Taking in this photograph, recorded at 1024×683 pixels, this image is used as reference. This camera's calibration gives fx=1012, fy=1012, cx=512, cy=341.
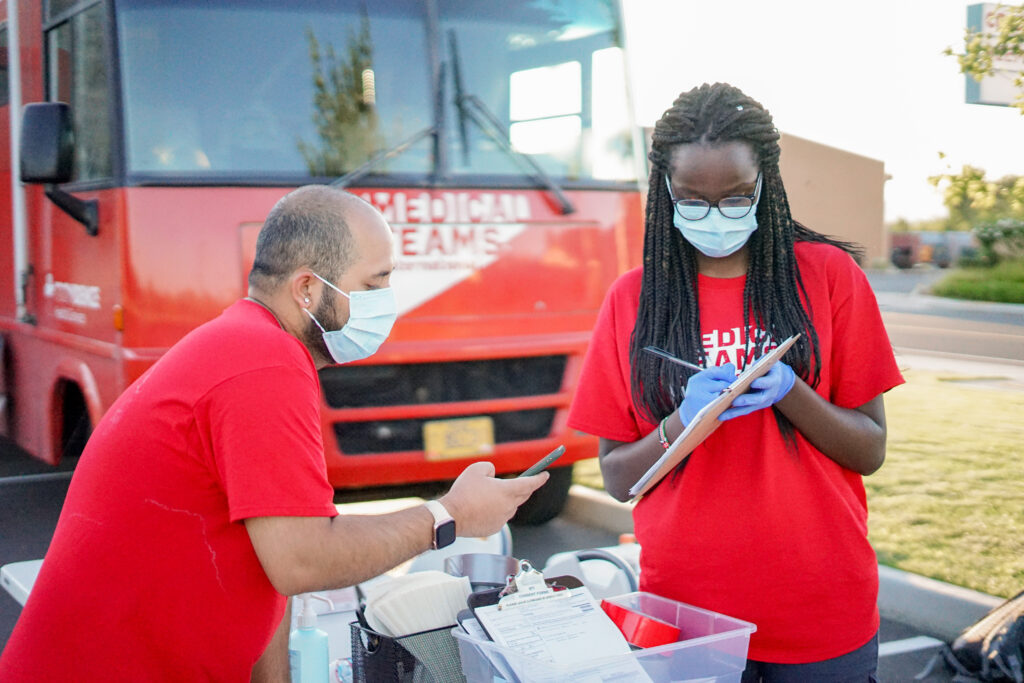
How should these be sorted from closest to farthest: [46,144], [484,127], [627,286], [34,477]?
1. [627,286]
2. [46,144]
3. [484,127]
4. [34,477]

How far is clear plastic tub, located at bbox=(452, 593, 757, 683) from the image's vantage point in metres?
1.73

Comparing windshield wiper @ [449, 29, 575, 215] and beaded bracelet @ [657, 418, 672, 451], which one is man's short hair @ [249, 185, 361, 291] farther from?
windshield wiper @ [449, 29, 575, 215]

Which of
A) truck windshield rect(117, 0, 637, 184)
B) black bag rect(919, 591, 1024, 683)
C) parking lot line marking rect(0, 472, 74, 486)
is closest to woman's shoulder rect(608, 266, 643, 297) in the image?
black bag rect(919, 591, 1024, 683)

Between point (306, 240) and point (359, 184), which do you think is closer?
point (306, 240)

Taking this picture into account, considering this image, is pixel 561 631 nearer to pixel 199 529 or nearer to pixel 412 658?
pixel 412 658

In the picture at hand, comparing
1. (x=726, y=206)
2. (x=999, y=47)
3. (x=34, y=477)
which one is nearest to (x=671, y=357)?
(x=726, y=206)

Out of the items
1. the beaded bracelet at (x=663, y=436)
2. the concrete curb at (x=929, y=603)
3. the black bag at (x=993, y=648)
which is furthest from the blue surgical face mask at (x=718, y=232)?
the concrete curb at (x=929, y=603)

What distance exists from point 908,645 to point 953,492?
6.68ft

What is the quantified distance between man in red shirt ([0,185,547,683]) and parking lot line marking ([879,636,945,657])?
289 cm

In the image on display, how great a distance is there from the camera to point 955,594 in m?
4.24

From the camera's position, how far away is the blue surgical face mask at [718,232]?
213 cm

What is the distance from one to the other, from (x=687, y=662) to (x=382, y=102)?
12.2ft

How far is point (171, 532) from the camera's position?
177 cm

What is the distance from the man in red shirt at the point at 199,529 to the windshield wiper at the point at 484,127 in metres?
3.44
